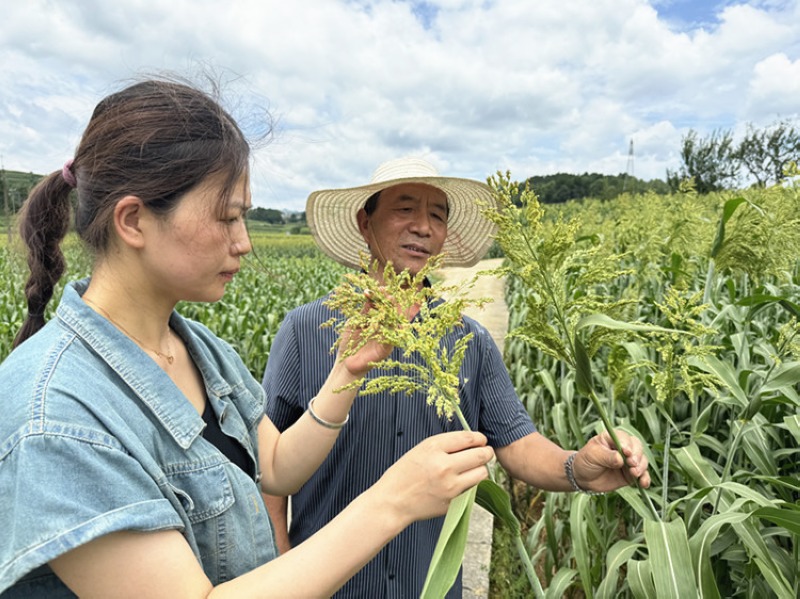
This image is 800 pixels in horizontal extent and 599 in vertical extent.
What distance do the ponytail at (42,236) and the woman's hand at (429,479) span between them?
1.00 m

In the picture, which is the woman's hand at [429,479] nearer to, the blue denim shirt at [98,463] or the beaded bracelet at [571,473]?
the blue denim shirt at [98,463]

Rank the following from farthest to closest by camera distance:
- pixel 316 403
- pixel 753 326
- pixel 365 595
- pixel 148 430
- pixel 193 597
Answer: pixel 753 326
pixel 365 595
pixel 316 403
pixel 148 430
pixel 193 597

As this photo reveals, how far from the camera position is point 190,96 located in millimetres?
1176

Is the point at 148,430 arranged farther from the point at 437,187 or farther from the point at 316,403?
the point at 437,187

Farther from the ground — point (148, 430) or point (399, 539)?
point (148, 430)

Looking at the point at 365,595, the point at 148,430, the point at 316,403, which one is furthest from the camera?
the point at 365,595

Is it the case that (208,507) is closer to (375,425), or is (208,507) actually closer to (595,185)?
(375,425)

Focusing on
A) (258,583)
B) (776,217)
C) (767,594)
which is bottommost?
(767,594)

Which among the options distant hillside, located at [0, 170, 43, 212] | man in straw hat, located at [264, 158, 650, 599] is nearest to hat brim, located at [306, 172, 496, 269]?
man in straw hat, located at [264, 158, 650, 599]

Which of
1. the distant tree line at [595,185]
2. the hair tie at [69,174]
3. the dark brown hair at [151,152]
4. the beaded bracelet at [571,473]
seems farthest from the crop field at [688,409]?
the distant tree line at [595,185]

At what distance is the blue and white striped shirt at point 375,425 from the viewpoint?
164 cm

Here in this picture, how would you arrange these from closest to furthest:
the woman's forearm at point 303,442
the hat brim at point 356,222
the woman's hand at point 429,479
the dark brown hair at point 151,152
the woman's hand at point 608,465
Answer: the woman's hand at point 429,479 < the dark brown hair at point 151,152 < the woman's hand at point 608,465 < the woman's forearm at point 303,442 < the hat brim at point 356,222

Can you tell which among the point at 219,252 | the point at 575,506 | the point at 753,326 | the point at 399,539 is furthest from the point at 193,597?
the point at 753,326

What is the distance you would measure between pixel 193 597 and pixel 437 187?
4.52 feet
